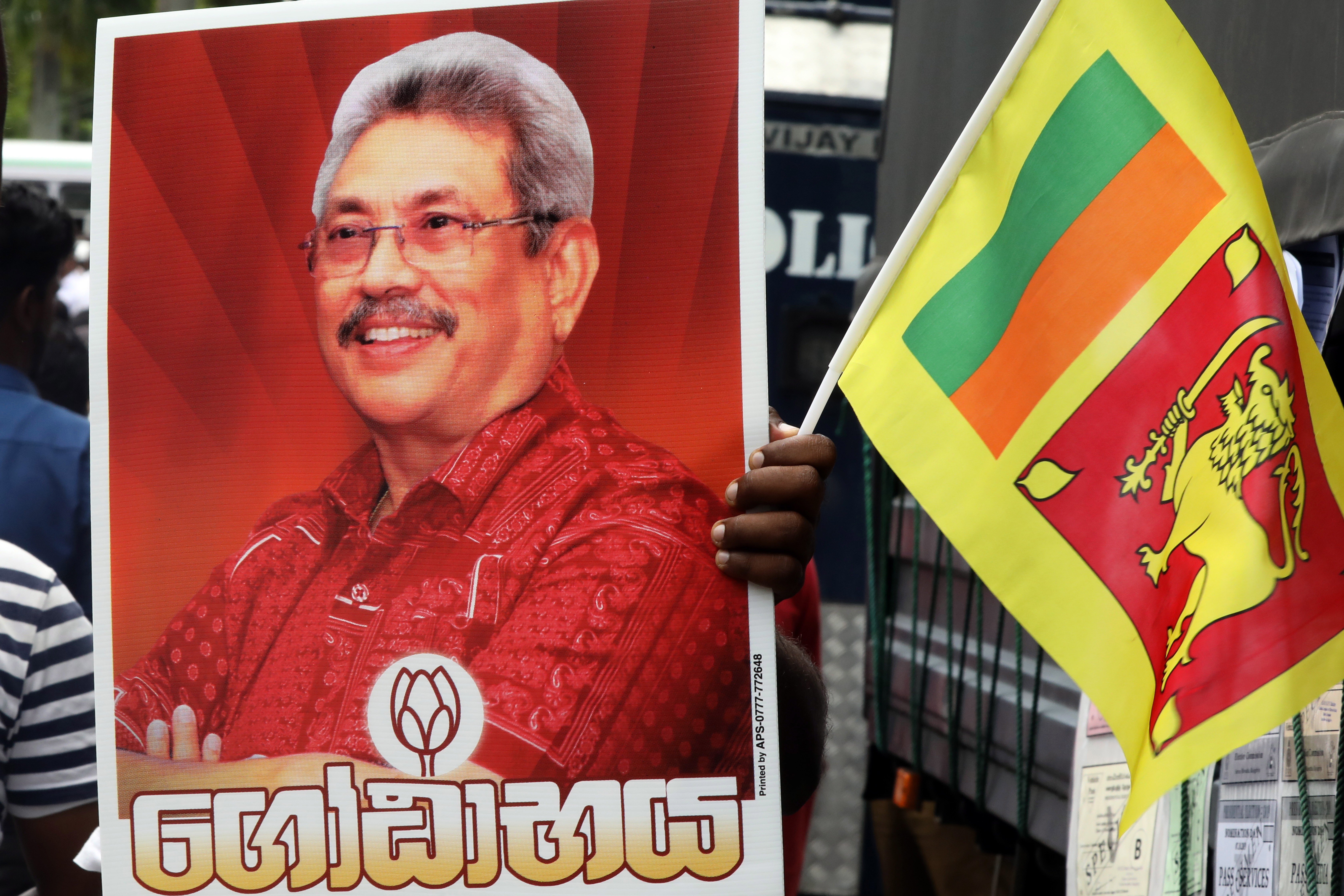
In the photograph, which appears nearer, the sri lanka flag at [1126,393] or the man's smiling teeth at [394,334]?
the sri lanka flag at [1126,393]

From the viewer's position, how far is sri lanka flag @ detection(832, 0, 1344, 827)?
4.66ft

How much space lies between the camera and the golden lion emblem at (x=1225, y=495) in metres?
1.42

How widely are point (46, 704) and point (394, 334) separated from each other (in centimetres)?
81

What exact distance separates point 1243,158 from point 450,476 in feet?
3.10

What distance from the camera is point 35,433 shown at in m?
3.10

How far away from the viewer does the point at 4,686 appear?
1907 millimetres

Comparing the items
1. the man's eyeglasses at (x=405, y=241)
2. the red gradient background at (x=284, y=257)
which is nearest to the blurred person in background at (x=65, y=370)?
the red gradient background at (x=284, y=257)

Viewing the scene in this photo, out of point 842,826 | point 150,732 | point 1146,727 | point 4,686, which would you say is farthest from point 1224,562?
point 842,826

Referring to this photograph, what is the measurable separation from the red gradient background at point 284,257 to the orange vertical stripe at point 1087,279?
285 millimetres

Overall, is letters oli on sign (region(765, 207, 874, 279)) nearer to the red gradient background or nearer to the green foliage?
the red gradient background

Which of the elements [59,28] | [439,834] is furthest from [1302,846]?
[59,28]

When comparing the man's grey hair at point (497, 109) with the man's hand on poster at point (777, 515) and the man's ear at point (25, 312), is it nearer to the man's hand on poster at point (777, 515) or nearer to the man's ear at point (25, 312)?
the man's hand on poster at point (777, 515)

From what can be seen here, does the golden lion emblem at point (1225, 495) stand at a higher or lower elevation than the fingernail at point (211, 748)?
higher

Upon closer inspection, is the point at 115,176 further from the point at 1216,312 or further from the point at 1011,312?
the point at 1216,312
